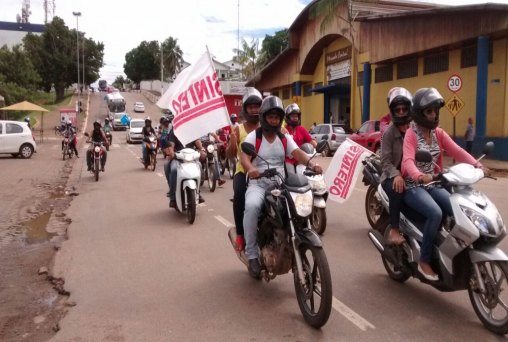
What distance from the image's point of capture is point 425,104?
14.6 ft

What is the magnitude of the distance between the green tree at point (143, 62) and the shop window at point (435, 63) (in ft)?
311

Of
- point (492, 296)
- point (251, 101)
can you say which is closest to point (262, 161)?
point (251, 101)

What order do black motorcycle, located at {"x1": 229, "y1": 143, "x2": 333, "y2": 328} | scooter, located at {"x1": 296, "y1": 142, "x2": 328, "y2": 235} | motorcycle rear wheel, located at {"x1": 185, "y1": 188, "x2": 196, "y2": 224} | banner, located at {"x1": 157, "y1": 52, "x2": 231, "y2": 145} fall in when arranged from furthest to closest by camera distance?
motorcycle rear wheel, located at {"x1": 185, "y1": 188, "x2": 196, "y2": 224}, scooter, located at {"x1": 296, "y1": 142, "x2": 328, "y2": 235}, banner, located at {"x1": 157, "y1": 52, "x2": 231, "y2": 145}, black motorcycle, located at {"x1": 229, "y1": 143, "x2": 333, "y2": 328}

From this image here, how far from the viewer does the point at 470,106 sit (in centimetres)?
2270

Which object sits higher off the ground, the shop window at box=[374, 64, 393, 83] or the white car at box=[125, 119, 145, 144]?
the shop window at box=[374, 64, 393, 83]

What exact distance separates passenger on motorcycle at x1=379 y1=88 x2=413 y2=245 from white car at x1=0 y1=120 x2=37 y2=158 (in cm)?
2142

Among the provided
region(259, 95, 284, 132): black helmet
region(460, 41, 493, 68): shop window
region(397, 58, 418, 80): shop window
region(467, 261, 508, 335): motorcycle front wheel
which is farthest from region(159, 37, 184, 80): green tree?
region(467, 261, 508, 335): motorcycle front wheel

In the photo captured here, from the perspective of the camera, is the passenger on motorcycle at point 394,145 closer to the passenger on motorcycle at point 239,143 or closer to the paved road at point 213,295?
the paved road at point 213,295

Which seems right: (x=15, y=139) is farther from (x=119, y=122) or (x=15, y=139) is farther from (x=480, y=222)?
(x=119, y=122)

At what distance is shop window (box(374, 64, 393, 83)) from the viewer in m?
28.6

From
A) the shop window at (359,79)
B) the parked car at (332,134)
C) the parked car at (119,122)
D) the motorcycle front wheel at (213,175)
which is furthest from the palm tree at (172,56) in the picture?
the motorcycle front wheel at (213,175)

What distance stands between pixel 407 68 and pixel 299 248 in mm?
24733

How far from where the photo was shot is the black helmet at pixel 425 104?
4434mm

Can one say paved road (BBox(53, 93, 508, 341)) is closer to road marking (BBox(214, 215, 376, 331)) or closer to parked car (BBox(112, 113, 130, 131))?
road marking (BBox(214, 215, 376, 331))
